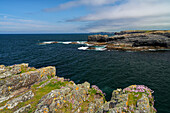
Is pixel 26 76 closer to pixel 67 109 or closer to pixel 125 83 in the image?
pixel 67 109

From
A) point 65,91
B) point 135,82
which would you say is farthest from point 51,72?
point 135,82

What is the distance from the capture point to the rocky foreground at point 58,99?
9.35 meters

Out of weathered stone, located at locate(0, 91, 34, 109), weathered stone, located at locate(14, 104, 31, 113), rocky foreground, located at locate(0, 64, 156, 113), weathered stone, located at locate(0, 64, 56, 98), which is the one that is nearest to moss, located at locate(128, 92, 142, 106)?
rocky foreground, located at locate(0, 64, 156, 113)

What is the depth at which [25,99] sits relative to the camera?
36.4 ft

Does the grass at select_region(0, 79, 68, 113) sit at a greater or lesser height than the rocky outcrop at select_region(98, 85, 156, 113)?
lesser

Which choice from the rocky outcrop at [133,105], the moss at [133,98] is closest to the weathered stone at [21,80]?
the rocky outcrop at [133,105]

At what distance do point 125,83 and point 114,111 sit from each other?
54.3 feet

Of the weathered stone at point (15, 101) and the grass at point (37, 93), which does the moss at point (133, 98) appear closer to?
the grass at point (37, 93)

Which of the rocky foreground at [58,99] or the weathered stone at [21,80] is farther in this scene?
the weathered stone at [21,80]

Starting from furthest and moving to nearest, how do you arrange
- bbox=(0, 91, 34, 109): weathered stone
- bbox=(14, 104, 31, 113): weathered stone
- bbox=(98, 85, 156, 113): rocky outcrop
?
bbox=(0, 91, 34, 109): weathered stone, bbox=(14, 104, 31, 113): weathered stone, bbox=(98, 85, 156, 113): rocky outcrop

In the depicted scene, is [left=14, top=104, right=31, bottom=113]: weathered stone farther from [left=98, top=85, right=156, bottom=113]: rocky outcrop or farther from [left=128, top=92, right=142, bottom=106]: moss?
[left=128, top=92, right=142, bottom=106]: moss

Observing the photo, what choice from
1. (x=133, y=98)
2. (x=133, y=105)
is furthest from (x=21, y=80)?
(x=133, y=98)

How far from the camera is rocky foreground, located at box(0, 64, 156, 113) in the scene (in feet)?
30.7

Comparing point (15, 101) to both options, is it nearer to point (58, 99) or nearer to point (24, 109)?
point (24, 109)
